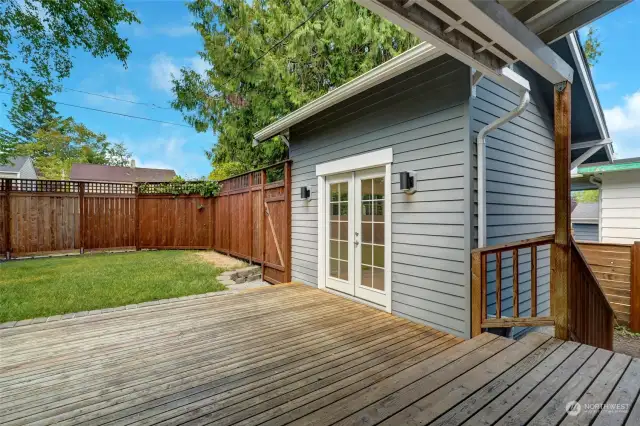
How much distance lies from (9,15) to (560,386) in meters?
11.3

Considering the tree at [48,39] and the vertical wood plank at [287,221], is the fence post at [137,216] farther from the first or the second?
the vertical wood plank at [287,221]

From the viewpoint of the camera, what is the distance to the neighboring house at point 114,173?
20.8m

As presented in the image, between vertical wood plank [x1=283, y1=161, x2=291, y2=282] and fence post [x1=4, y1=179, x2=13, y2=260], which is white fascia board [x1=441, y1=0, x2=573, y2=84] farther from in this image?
fence post [x1=4, y1=179, x2=13, y2=260]

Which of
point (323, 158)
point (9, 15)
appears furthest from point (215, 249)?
point (9, 15)

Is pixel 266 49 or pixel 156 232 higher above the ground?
pixel 266 49

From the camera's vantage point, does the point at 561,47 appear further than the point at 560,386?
Yes

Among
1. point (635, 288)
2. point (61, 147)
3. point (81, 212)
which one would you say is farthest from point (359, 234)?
point (61, 147)

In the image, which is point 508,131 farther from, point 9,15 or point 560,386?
point 9,15

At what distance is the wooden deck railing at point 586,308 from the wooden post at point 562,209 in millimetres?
71

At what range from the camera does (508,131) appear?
3543 mm

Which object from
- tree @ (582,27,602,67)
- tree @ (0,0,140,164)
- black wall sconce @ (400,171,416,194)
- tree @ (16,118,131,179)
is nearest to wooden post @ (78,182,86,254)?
tree @ (0,0,140,164)

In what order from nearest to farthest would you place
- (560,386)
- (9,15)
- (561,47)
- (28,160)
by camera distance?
1. (560,386)
2. (561,47)
3. (9,15)
4. (28,160)

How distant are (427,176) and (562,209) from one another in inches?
49.0

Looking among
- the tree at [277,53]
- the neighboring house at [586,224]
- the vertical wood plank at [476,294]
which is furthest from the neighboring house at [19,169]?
the neighboring house at [586,224]
